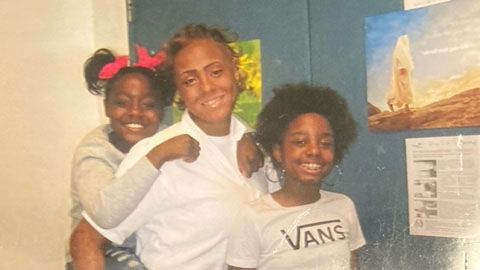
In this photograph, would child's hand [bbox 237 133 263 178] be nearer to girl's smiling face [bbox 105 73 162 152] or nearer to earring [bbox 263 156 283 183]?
earring [bbox 263 156 283 183]

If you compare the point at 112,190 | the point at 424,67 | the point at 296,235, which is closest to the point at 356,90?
the point at 424,67

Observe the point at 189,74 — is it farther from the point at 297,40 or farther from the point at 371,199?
the point at 371,199

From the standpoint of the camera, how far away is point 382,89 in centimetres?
76

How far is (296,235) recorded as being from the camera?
0.78m

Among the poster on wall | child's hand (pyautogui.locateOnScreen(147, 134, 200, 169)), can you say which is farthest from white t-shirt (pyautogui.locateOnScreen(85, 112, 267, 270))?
the poster on wall

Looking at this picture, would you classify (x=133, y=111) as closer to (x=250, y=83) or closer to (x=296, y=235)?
(x=250, y=83)

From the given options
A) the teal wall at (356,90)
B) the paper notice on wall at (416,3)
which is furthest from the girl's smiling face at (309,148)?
the paper notice on wall at (416,3)

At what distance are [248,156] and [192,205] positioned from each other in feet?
0.29

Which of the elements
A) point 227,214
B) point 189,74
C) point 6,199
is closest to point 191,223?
point 227,214

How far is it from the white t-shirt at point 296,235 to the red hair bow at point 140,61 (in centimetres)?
21

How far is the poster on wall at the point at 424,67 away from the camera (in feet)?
2.33

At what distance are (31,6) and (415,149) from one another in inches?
22.1

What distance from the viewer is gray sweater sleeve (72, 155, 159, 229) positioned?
31.5 inches

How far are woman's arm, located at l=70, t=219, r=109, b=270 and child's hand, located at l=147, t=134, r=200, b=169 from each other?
12 centimetres
